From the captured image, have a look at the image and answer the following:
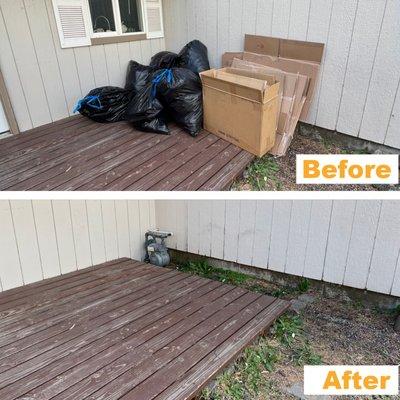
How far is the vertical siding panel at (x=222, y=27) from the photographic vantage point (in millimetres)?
3498

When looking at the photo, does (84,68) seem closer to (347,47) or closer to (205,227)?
(205,227)

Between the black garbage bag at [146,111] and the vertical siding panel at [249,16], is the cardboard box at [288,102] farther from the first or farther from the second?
the black garbage bag at [146,111]

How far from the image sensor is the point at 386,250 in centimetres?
258

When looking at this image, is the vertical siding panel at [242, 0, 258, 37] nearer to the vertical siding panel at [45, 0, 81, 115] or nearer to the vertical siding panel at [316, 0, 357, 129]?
the vertical siding panel at [316, 0, 357, 129]

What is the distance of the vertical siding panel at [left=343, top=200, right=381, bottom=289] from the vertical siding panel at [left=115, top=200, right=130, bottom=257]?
209 centimetres

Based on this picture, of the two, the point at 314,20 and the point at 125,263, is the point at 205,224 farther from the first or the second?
Answer: the point at 314,20

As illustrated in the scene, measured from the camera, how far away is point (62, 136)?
10.6ft

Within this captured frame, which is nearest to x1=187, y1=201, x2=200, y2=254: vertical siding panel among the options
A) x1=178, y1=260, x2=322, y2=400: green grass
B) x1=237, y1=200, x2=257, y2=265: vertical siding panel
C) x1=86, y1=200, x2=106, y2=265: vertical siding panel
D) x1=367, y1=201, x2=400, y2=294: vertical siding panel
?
x1=237, y1=200, x2=257, y2=265: vertical siding panel

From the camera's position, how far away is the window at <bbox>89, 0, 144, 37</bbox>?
11.6 ft

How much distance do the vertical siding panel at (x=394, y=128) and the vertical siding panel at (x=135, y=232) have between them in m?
2.35

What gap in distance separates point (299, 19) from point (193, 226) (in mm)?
2057

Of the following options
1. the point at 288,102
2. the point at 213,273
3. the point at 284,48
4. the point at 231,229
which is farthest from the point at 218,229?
the point at 284,48

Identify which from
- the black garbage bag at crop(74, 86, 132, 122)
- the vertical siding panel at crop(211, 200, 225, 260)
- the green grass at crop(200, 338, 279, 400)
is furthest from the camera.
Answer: the black garbage bag at crop(74, 86, 132, 122)

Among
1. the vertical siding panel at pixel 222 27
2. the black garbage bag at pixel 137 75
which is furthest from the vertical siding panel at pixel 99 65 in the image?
the vertical siding panel at pixel 222 27
